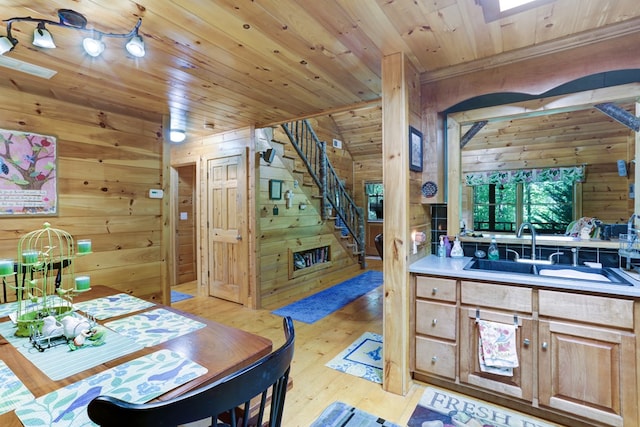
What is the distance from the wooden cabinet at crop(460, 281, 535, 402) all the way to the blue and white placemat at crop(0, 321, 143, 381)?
1.90 m

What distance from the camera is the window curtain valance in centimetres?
272

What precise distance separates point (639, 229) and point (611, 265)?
29 cm

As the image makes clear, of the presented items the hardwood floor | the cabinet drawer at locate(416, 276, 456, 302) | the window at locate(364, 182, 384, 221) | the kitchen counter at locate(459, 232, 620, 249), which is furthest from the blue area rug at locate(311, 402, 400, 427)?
the window at locate(364, 182, 384, 221)

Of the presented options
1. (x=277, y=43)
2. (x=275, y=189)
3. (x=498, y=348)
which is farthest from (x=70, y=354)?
(x=275, y=189)

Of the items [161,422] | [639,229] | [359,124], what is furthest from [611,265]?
[359,124]

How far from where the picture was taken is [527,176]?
2842mm

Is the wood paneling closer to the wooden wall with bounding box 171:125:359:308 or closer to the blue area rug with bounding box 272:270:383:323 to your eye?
the wooden wall with bounding box 171:125:359:308

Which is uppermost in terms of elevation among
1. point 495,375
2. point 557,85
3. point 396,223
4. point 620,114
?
point 557,85

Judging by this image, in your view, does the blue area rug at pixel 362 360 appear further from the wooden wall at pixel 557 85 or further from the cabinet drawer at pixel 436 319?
the wooden wall at pixel 557 85

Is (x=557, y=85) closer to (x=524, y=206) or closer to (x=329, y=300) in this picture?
(x=524, y=206)

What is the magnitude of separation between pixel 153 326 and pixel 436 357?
5.91 feet

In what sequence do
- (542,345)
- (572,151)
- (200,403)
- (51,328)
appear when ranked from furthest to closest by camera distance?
(572,151)
(542,345)
(51,328)
(200,403)

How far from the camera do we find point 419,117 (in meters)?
2.56

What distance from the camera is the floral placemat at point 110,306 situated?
1.66m
